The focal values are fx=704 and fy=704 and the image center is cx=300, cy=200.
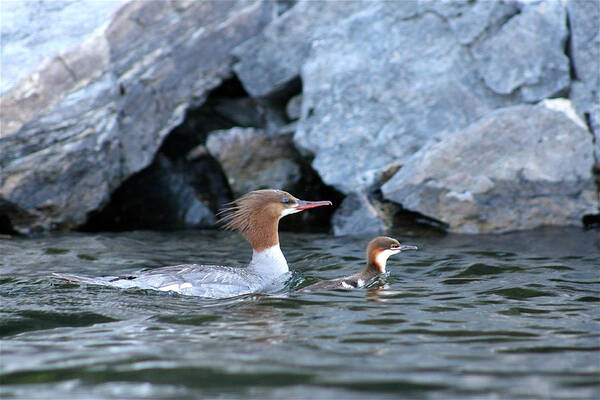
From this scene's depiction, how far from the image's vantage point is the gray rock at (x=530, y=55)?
8.29 metres

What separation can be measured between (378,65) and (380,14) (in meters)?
→ 0.74

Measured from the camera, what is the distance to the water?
312 cm

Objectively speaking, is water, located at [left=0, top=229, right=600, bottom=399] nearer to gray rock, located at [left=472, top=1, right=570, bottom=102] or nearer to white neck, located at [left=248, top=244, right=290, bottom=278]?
white neck, located at [left=248, top=244, right=290, bottom=278]

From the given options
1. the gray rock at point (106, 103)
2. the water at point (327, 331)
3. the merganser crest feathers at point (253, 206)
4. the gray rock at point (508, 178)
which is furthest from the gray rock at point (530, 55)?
the merganser crest feathers at point (253, 206)

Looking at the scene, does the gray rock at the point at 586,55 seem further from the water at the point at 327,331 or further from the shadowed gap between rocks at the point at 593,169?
the water at the point at 327,331

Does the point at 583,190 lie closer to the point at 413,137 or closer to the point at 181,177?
the point at 413,137

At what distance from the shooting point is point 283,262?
20.7 ft

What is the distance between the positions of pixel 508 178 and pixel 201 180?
13.3 ft

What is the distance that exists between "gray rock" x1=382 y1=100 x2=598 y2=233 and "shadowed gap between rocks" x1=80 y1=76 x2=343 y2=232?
142 centimetres

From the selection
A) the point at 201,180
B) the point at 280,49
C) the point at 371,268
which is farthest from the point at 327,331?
the point at 280,49

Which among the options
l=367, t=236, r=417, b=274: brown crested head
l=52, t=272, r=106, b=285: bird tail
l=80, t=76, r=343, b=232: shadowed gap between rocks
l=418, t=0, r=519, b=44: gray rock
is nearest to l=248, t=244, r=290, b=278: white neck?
l=367, t=236, r=417, b=274: brown crested head

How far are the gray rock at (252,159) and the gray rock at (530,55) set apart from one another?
106 inches

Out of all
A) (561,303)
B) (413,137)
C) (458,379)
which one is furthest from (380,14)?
(458,379)

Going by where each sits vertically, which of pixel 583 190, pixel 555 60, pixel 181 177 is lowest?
pixel 583 190
